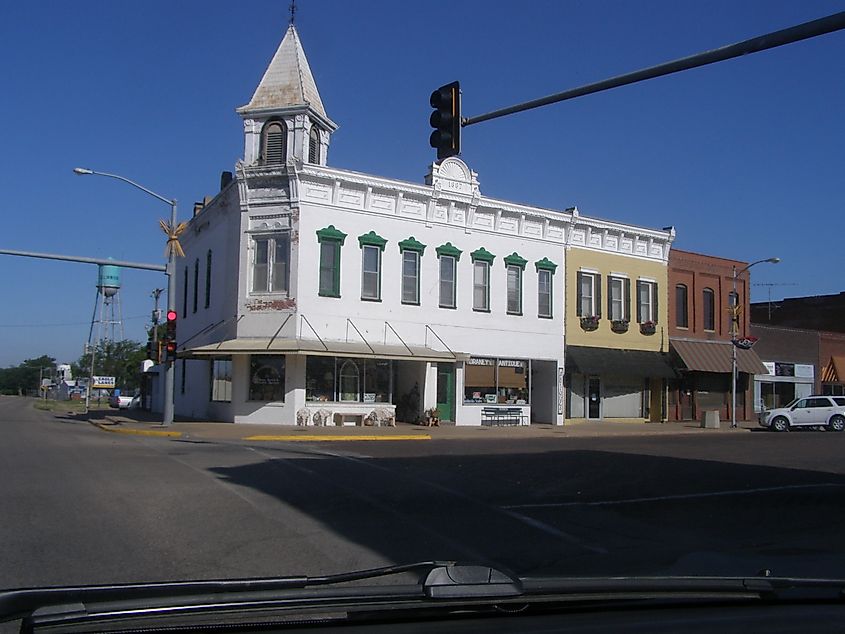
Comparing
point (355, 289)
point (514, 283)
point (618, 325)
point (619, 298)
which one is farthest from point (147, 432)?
point (619, 298)

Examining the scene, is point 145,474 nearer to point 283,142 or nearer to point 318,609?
point 318,609

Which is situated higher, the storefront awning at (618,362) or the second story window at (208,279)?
the second story window at (208,279)

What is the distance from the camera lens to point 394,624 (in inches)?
123

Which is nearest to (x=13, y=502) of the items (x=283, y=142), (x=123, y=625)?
(x=123, y=625)

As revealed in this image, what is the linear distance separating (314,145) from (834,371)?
111 feet

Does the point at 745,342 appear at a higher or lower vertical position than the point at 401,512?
higher

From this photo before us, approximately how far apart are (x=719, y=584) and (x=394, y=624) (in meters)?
1.69

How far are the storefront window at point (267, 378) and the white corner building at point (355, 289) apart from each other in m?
0.05

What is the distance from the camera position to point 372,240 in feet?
97.9

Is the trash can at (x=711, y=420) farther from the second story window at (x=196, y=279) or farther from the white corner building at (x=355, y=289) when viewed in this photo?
the second story window at (x=196, y=279)

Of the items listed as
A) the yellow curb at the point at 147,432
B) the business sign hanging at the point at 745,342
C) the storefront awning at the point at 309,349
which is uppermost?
the business sign hanging at the point at 745,342

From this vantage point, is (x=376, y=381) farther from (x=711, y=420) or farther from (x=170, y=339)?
(x=711, y=420)

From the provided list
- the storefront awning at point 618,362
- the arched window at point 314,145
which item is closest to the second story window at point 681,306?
the storefront awning at point 618,362

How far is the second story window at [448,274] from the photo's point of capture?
31547 mm
